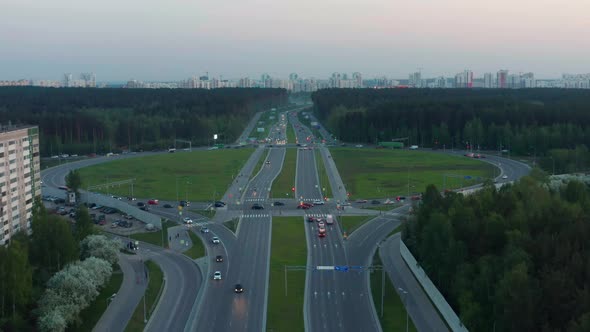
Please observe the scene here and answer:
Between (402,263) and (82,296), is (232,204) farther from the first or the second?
(82,296)

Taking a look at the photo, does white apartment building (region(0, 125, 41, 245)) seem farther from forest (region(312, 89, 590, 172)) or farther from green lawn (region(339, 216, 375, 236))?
forest (region(312, 89, 590, 172))

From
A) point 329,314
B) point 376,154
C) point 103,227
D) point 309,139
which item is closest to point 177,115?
point 309,139

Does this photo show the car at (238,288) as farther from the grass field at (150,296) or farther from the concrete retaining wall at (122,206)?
the concrete retaining wall at (122,206)

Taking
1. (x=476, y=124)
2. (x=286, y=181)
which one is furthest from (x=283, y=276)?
(x=476, y=124)

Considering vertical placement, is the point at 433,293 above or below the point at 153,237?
above

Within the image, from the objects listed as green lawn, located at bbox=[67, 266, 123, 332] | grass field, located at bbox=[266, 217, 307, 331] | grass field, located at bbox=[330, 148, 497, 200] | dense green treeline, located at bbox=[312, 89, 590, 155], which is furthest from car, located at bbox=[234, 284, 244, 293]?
dense green treeline, located at bbox=[312, 89, 590, 155]

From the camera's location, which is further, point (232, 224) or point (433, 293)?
point (232, 224)

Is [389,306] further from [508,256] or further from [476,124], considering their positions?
[476,124]
